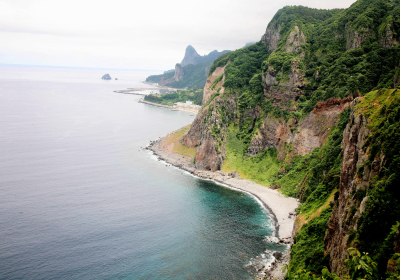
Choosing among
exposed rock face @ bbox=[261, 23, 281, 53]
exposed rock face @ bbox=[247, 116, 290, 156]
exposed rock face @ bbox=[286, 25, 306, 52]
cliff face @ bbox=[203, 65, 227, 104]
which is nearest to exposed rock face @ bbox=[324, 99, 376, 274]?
exposed rock face @ bbox=[247, 116, 290, 156]

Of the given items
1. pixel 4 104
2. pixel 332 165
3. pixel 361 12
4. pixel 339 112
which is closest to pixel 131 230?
pixel 332 165

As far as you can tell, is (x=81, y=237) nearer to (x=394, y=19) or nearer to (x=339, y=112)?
(x=339, y=112)

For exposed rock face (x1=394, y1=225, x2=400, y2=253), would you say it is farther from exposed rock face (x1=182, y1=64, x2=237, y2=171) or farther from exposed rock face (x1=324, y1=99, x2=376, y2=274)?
exposed rock face (x1=182, y1=64, x2=237, y2=171)

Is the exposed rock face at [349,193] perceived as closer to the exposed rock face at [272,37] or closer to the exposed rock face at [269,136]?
the exposed rock face at [269,136]

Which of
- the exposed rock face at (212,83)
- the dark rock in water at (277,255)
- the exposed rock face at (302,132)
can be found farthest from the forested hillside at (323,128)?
the dark rock in water at (277,255)

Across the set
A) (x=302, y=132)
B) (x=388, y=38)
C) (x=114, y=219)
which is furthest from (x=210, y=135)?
(x=388, y=38)

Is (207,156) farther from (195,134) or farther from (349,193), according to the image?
(349,193)

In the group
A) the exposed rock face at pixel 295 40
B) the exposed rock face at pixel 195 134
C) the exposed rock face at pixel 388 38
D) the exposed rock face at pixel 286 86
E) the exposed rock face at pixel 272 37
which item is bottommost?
the exposed rock face at pixel 195 134
